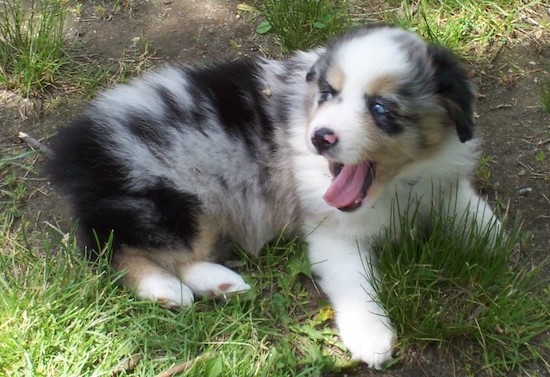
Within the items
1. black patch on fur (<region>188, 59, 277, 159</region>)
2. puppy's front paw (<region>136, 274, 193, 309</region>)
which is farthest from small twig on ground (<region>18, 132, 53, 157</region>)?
puppy's front paw (<region>136, 274, 193, 309</region>)

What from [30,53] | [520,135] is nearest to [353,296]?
[520,135]

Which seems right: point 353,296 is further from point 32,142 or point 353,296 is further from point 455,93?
point 32,142

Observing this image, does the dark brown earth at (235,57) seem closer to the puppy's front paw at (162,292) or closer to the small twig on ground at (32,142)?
the small twig on ground at (32,142)

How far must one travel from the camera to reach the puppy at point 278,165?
2.75 meters

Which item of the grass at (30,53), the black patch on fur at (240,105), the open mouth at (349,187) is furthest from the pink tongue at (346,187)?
the grass at (30,53)

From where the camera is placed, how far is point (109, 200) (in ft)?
9.78

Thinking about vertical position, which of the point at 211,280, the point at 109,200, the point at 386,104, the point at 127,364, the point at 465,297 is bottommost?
the point at 127,364

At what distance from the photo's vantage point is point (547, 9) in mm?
4496

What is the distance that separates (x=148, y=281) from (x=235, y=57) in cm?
181

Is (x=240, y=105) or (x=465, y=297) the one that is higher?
(x=240, y=105)

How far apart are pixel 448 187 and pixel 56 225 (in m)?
1.86

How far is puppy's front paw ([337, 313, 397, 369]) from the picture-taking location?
9.16ft

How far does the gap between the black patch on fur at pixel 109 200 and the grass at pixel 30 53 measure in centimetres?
109

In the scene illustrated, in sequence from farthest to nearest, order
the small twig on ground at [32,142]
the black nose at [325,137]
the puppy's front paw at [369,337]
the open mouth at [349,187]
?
1. the small twig on ground at [32,142]
2. the open mouth at [349,187]
3. the puppy's front paw at [369,337]
4. the black nose at [325,137]
